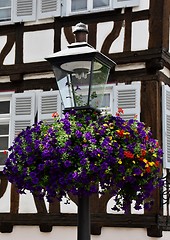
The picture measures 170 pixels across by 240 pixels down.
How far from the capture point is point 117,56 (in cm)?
1012

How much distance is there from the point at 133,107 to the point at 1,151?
8.04 feet

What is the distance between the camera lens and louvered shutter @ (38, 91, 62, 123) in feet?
34.3

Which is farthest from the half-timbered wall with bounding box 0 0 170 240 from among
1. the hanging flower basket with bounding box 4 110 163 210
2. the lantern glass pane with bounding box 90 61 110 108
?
the lantern glass pane with bounding box 90 61 110 108

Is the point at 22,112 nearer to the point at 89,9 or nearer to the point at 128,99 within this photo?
the point at 128,99

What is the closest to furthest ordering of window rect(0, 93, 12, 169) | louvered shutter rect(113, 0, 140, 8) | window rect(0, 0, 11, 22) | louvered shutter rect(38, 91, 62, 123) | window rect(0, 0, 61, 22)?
louvered shutter rect(113, 0, 140, 8) → louvered shutter rect(38, 91, 62, 123) → window rect(0, 0, 61, 22) → window rect(0, 93, 12, 169) → window rect(0, 0, 11, 22)

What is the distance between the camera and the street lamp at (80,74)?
18.8 feet

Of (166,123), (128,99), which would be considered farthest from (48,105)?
(166,123)

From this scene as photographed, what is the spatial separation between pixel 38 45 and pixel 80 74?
5.15 m

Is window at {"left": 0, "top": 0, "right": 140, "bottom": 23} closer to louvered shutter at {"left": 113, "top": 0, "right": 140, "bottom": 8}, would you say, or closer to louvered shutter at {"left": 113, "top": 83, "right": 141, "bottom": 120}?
louvered shutter at {"left": 113, "top": 0, "right": 140, "bottom": 8}

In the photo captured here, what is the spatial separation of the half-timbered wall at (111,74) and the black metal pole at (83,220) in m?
4.10

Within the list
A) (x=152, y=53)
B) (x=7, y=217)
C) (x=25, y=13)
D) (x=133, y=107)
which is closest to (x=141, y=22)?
(x=152, y=53)

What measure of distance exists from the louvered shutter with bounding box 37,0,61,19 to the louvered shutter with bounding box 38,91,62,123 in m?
1.33

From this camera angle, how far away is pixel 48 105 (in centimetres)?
1049

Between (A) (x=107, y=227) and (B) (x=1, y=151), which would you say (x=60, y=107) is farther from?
(A) (x=107, y=227)
